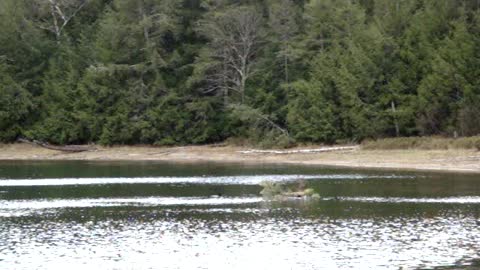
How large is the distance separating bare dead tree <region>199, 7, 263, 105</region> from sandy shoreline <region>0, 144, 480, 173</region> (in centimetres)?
728

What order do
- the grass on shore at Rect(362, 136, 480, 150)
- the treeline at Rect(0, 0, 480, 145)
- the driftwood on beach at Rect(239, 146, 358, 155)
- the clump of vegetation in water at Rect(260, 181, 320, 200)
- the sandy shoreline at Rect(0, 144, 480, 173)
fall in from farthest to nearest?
the driftwood on beach at Rect(239, 146, 358, 155), the treeline at Rect(0, 0, 480, 145), the grass on shore at Rect(362, 136, 480, 150), the sandy shoreline at Rect(0, 144, 480, 173), the clump of vegetation in water at Rect(260, 181, 320, 200)

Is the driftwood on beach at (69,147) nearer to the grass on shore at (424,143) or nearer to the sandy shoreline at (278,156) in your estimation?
the sandy shoreline at (278,156)

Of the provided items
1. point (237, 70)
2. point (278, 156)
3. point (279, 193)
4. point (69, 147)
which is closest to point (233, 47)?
point (237, 70)

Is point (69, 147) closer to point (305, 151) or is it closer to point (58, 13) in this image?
point (58, 13)

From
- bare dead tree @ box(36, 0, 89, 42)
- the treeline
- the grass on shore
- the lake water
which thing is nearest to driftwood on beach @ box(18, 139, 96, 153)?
the treeline

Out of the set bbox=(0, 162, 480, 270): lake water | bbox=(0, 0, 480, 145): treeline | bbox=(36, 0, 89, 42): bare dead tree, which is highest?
bbox=(36, 0, 89, 42): bare dead tree

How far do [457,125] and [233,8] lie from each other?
2673 centimetres

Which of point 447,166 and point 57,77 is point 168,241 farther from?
point 57,77

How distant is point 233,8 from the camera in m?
87.6

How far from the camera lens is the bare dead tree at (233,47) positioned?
8675 cm

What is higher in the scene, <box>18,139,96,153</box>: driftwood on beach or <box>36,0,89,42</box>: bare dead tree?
<box>36,0,89,42</box>: bare dead tree

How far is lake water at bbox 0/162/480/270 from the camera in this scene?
29375mm

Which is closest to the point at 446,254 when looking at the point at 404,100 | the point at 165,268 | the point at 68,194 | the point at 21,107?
the point at 165,268

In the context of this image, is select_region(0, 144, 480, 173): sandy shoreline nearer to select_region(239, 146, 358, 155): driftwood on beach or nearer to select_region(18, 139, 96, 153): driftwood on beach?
select_region(239, 146, 358, 155): driftwood on beach
